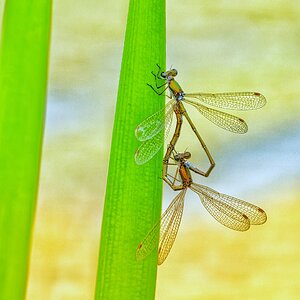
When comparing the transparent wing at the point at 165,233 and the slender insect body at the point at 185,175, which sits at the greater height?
the slender insect body at the point at 185,175

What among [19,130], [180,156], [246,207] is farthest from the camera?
[246,207]

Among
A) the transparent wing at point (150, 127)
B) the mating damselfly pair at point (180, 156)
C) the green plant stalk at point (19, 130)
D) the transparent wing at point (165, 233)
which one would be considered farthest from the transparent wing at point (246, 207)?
the green plant stalk at point (19, 130)

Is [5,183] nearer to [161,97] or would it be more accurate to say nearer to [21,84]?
[21,84]

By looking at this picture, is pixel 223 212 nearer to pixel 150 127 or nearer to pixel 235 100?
pixel 235 100

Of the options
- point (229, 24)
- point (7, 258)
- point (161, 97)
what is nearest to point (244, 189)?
point (229, 24)

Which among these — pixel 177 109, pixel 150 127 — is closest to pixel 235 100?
pixel 177 109

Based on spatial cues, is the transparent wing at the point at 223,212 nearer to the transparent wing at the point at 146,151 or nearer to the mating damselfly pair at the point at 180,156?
the mating damselfly pair at the point at 180,156

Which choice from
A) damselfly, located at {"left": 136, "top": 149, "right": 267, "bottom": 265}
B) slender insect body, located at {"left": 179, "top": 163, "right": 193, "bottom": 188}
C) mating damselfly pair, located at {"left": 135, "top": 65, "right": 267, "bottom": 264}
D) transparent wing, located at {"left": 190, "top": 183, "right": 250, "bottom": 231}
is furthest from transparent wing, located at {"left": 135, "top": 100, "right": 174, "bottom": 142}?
transparent wing, located at {"left": 190, "top": 183, "right": 250, "bottom": 231}
